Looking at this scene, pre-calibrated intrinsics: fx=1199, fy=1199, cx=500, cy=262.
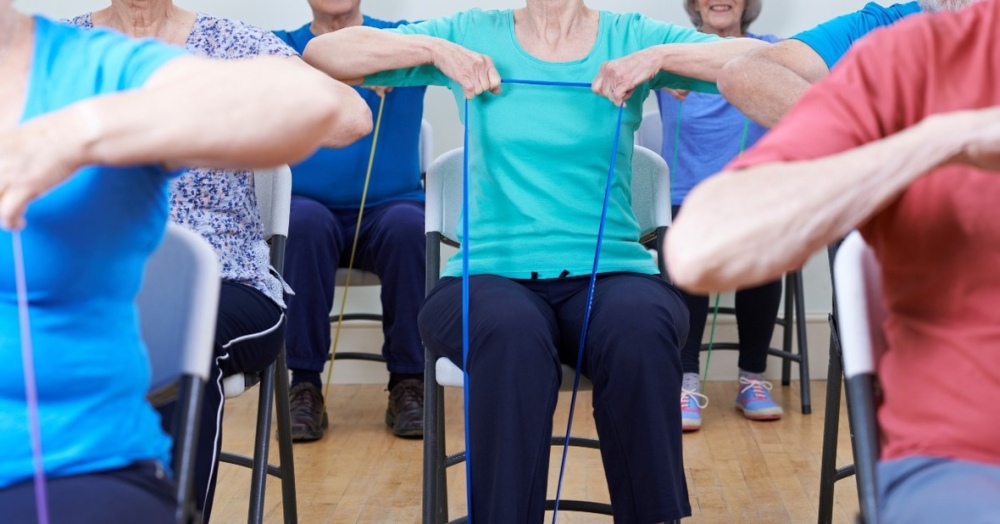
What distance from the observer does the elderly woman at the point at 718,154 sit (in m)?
3.33

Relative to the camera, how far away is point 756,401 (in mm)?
3307

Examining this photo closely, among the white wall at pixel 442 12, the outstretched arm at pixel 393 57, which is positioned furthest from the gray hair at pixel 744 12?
the outstretched arm at pixel 393 57

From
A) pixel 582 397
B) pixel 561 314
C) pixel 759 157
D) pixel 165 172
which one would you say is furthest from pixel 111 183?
pixel 582 397

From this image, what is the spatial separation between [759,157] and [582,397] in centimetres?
277

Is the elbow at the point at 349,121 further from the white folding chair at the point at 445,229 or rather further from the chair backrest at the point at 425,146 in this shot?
the chair backrest at the point at 425,146

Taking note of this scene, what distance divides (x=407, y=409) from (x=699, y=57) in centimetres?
139

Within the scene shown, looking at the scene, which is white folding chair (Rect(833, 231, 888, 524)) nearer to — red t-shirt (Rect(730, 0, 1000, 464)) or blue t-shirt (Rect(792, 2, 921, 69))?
red t-shirt (Rect(730, 0, 1000, 464))

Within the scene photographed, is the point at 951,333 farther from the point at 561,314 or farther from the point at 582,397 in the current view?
the point at 582,397

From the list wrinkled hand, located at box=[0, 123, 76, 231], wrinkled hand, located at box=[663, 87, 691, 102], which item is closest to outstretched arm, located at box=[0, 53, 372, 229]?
wrinkled hand, located at box=[0, 123, 76, 231]

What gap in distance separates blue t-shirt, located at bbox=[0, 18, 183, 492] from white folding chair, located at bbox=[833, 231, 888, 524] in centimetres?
64

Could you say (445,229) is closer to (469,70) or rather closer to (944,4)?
(469,70)

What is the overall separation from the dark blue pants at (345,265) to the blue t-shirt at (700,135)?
0.79m

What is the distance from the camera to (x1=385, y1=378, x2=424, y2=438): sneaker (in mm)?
3082

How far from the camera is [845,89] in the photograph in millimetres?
994
